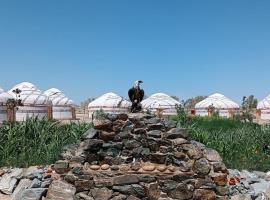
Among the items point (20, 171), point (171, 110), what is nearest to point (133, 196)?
point (20, 171)

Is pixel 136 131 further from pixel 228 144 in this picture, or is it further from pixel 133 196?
pixel 228 144

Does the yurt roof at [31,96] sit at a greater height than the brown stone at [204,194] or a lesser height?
greater

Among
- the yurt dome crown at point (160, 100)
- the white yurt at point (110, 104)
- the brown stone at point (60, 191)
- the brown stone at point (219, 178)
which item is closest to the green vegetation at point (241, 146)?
the brown stone at point (219, 178)

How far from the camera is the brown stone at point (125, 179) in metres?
7.92

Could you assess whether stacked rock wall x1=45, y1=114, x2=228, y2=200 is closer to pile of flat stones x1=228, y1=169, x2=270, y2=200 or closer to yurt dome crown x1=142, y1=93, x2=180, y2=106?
pile of flat stones x1=228, y1=169, x2=270, y2=200

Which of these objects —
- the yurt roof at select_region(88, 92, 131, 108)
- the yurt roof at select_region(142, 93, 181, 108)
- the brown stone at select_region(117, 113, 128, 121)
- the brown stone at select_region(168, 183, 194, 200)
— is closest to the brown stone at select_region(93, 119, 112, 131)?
the brown stone at select_region(117, 113, 128, 121)

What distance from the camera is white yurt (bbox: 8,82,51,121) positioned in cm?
2472

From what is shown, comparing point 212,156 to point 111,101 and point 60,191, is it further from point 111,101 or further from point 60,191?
point 111,101

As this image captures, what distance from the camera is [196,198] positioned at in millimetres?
8039

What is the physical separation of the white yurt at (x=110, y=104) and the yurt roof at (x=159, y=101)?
1985 millimetres

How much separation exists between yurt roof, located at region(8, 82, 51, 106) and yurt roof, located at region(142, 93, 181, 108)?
7071 mm

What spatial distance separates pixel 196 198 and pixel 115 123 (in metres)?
2.02

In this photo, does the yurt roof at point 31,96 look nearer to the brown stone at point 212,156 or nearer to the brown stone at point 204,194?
the brown stone at point 212,156

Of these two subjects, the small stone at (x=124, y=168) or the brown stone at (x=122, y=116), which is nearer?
the small stone at (x=124, y=168)
